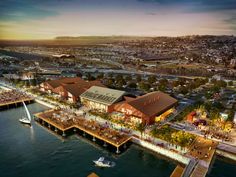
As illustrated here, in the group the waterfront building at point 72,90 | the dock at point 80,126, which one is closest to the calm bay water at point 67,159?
the dock at point 80,126

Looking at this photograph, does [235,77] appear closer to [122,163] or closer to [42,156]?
[122,163]

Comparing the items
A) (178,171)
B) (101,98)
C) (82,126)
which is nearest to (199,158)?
(178,171)

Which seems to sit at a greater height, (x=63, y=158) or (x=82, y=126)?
(x=82, y=126)

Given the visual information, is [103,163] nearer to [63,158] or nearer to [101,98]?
[63,158]

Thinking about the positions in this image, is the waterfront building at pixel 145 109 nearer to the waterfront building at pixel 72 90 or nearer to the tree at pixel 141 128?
the tree at pixel 141 128

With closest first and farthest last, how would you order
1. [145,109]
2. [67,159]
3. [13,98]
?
[67,159] → [145,109] → [13,98]

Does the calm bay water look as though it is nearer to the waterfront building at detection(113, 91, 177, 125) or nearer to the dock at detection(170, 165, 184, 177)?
the dock at detection(170, 165, 184, 177)
